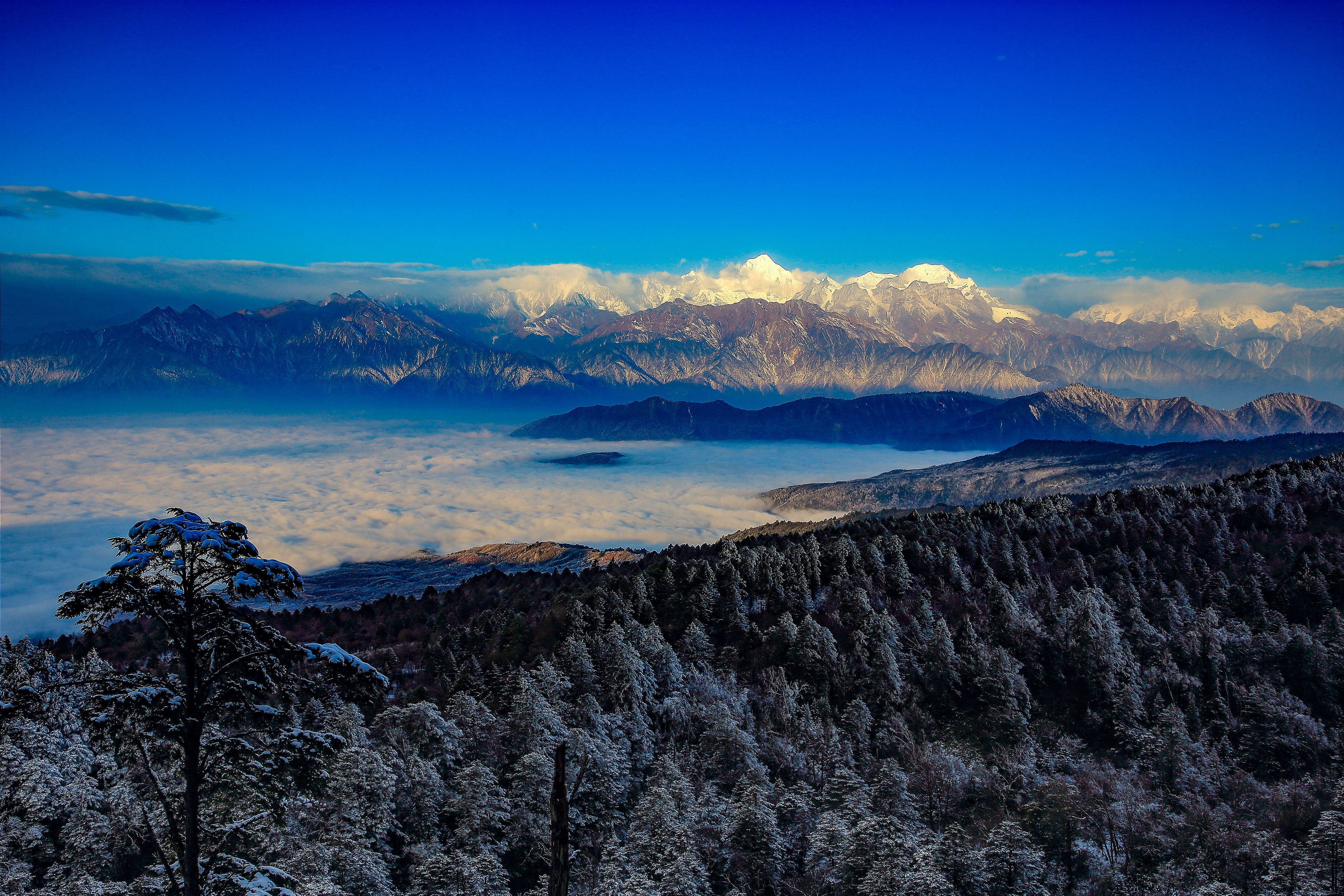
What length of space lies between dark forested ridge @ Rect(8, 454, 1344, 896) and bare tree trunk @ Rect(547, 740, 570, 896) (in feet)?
17.2

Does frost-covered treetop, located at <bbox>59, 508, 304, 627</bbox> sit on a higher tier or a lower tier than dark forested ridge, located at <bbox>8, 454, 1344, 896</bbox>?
higher

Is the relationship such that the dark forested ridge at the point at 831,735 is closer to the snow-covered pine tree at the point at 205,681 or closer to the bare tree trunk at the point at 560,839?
the snow-covered pine tree at the point at 205,681

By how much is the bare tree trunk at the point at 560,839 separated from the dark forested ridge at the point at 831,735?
5243 mm

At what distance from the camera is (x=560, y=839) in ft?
38.9

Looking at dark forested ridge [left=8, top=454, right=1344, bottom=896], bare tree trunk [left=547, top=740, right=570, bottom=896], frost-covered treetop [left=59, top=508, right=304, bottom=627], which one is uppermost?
frost-covered treetop [left=59, top=508, right=304, bottom=627]

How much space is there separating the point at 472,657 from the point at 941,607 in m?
79.0

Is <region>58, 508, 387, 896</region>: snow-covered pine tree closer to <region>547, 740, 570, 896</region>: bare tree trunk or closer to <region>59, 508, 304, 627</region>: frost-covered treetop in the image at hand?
<region>59, 508, 304, 627</region>: frost-covered treetop

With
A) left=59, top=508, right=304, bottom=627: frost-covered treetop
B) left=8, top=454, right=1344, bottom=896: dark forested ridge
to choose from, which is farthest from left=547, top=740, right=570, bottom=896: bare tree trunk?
left=59, top=508, right=304, bottom=627: frost-covered treetop

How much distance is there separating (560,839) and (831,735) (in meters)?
70.7

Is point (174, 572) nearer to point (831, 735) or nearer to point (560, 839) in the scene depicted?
point (560, 839)

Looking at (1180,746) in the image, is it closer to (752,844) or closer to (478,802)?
(752,844)

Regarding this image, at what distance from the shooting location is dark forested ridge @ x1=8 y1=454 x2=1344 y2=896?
47.8 meters

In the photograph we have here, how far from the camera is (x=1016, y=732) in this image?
3482 inches

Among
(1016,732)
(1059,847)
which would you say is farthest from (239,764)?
(1016,732)
